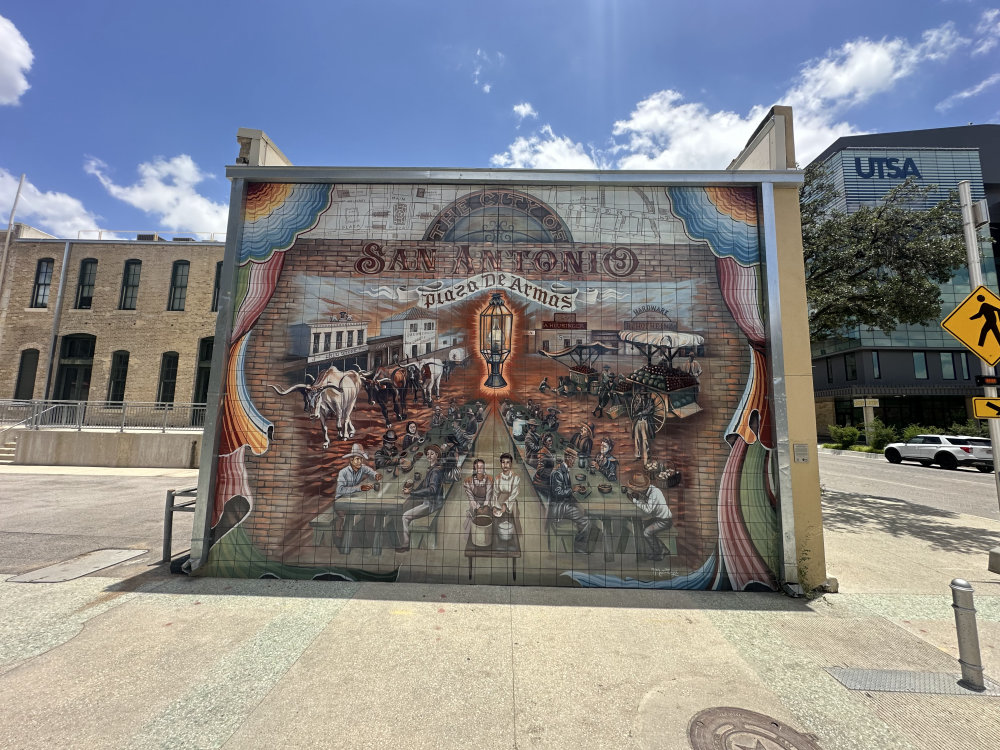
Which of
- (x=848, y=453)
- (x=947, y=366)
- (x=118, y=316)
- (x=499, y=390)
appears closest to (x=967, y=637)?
(x=499, y=390)

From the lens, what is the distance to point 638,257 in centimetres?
609

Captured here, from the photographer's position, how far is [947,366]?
128 feet

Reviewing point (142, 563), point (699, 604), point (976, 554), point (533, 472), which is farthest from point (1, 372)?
point (976, 554)

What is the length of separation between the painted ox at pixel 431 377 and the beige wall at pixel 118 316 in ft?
74.1

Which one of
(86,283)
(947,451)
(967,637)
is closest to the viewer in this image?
(967,637)

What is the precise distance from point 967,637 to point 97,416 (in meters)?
26.4

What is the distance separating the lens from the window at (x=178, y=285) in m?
23.5

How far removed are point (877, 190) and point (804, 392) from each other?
5054cm

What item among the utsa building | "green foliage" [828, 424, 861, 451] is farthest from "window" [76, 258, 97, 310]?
the utsa building

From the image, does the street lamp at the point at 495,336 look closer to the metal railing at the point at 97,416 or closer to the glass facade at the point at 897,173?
the metal railing at the point at 97,416

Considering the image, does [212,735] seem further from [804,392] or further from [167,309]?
[167,309]

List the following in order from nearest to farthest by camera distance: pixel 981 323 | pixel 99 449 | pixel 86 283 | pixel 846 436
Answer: pixel 981 323 < pixel 99 449 < pixel 86 283 < pixel 846 436

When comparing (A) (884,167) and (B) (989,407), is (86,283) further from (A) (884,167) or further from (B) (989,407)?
(A) (884,167)

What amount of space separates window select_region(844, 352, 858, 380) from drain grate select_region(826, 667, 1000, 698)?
46485 mm
